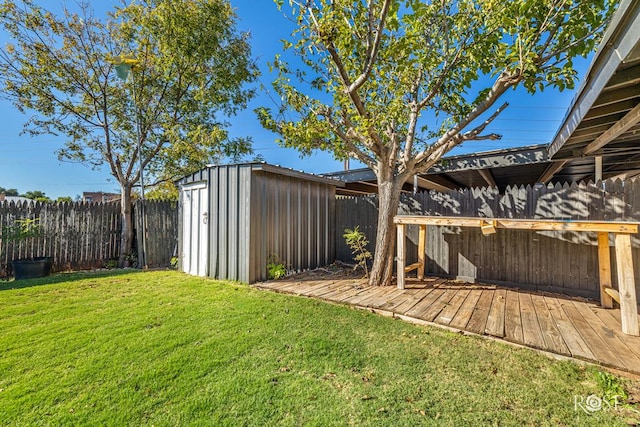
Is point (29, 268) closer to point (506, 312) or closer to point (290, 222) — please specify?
point (290, 222)

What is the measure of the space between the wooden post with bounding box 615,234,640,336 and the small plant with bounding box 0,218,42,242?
9.80 m

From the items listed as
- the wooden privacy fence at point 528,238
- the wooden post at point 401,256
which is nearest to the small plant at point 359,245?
the wooden post at point 401,256

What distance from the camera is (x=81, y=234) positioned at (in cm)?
642

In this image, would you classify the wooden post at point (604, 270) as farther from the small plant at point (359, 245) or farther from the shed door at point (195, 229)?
the shed door at point (195, 229)

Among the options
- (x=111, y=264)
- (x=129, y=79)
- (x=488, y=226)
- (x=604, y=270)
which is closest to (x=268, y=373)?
(x=488, y=226)

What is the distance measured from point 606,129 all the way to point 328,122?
3.92 meters

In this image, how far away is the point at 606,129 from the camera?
11.7 ft

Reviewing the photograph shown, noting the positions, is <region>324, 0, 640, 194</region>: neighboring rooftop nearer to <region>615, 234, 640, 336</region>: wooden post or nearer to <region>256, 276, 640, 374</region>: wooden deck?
<region>615, 234, 640, 336</region>: wooden post

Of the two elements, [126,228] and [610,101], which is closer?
[610,101]

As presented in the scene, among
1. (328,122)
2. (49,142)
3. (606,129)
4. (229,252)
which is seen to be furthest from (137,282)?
(606,129)

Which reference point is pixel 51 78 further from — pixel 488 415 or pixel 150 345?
pixel 488 415

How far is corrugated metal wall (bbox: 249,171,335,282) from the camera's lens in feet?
16.4

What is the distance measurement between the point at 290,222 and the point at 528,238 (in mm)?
4409

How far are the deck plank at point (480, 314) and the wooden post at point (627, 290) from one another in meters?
1.19
